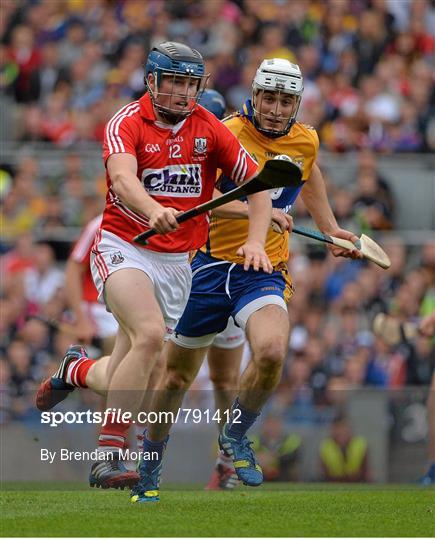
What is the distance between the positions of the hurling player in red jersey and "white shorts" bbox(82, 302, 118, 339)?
3379 mm

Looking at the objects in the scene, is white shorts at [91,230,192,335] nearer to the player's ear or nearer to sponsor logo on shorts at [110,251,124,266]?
sponsor logo on shorts at [110,251,124,266]

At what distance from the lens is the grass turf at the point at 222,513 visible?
6820mm

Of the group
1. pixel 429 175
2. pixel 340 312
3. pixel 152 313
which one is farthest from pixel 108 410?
pixel 429 175

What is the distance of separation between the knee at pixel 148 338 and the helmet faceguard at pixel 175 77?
45.7 inches

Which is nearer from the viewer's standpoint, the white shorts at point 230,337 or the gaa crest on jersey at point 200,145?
the gaa crest on jersey at point 200,145

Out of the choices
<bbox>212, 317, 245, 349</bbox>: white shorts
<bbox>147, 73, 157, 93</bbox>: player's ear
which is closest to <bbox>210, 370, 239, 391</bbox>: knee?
<bbox>212, 317, 245, 349</bbox>: white shorts

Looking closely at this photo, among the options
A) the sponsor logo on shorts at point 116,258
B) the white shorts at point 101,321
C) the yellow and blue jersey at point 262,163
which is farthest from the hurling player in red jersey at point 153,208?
the white shorts at point 101,321

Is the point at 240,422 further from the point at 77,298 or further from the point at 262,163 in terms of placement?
the point at 77,298

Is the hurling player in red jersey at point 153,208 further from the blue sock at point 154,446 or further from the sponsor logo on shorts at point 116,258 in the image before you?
the blue sock at point 154,446

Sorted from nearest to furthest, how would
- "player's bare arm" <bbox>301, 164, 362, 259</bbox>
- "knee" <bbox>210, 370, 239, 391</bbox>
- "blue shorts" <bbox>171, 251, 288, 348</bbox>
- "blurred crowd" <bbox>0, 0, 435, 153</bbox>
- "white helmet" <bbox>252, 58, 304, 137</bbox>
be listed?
"white helmet" <bbox>252, 58, 304, 137</bbox>, "blue shorts" <bbox>171, 251, 288, 348</bbox>, "player's bare arm" <bbox>301, 164, 362, 259</bbox>, "knee" <bbox>210, 370, 239, 391</bbox>, "blurred crowd" <bbox>0, 0, 435, 153</bbox>

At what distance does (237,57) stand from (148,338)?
10115mm

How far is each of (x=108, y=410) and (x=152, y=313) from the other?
55cm

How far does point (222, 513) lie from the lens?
25.1ft

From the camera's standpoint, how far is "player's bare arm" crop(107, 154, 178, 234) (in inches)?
287
